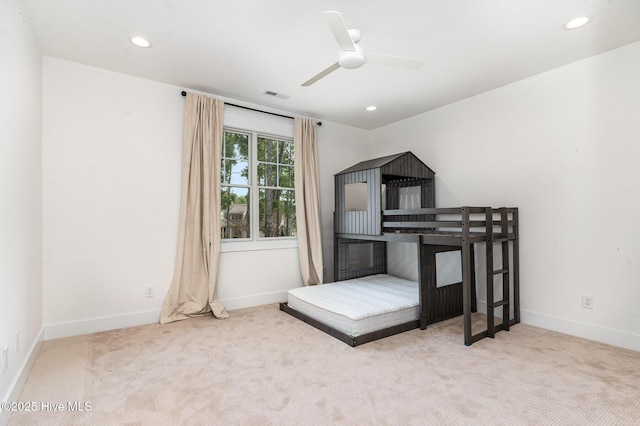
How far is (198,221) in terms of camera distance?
→ 3.49 m

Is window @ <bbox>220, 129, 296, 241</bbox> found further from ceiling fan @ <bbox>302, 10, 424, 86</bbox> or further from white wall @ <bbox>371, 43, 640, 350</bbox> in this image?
white wall @ <bbox>371, 43, 640, 350</bbox>

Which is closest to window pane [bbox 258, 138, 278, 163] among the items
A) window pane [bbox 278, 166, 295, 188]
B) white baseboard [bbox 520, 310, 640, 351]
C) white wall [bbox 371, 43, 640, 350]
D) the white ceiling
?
window pane [bbox 278, 166, 295, 188]

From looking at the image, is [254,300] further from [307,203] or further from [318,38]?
[318,38]

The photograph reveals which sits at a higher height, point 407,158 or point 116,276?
point 407,158

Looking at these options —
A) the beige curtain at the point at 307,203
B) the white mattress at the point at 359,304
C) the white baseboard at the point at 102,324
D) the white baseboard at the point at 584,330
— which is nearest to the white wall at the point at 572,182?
the white baseboard at the point at 584,330

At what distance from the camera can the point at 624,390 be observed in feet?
6.46

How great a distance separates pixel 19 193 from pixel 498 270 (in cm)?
382

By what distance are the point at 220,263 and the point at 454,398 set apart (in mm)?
2716

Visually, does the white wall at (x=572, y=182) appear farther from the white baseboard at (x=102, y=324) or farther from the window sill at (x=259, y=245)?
the white baseboard at (x=102, y=324)

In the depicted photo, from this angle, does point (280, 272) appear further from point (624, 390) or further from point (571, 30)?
point (571, 30)

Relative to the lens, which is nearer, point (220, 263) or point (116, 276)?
point (116, 276)

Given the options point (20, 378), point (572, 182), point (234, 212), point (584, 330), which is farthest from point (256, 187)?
point (584, 330)

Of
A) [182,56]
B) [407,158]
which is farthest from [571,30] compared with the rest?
[182,56]

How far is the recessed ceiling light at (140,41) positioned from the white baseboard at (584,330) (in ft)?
14.1
